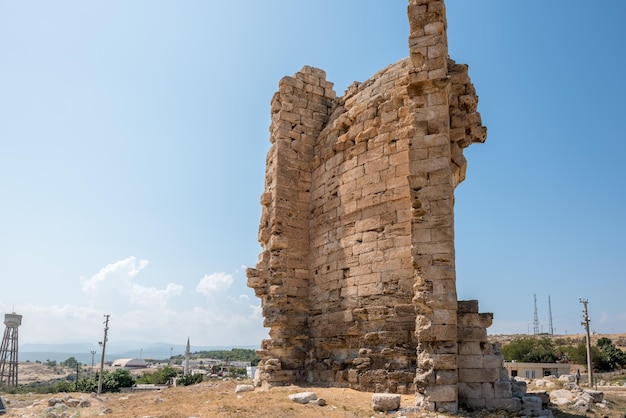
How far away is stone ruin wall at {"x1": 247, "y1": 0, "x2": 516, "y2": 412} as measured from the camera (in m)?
7.40

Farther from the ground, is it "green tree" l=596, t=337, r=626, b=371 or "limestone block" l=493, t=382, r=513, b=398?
"limestone block" l=493, t=382, r=513, b=398

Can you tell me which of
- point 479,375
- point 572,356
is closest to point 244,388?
point 479,375

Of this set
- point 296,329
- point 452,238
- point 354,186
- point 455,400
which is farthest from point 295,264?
point 455,400

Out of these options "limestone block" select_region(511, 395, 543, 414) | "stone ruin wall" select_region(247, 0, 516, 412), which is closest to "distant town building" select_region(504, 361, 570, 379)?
"stone ruin wall" select_region(247, 0, 516, 412)

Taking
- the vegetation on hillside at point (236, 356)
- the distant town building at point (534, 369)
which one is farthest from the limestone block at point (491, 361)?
the vegetation on hillside at point (236, 356)

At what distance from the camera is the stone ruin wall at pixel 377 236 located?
7402 mm

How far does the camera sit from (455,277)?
7547 millimetres

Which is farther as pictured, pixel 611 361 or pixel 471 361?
pixel 611 361

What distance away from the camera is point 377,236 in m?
9.36

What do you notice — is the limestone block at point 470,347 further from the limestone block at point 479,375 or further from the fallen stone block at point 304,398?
the fallen stone block at point 304,398

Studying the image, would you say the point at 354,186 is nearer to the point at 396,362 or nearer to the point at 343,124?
the point at 343,124

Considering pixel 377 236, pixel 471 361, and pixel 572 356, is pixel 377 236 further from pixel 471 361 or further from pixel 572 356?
pixel 572 356

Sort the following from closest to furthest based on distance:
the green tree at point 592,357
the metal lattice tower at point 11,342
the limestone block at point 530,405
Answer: the limestone block at point 530,405 < the green tree at point 592,357 < the metal lattice tower at point 11,342

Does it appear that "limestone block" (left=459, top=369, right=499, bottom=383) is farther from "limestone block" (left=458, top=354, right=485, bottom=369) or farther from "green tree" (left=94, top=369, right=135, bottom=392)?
"green tree" (left=94, top=369, right=135, bottom=392)
